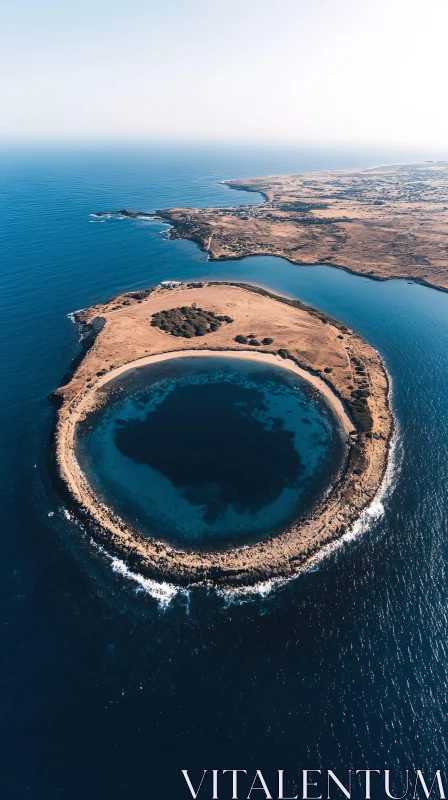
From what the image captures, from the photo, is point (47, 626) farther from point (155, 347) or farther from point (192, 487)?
point (155, 347)

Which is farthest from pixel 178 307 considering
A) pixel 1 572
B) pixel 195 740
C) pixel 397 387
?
pixel 195 740

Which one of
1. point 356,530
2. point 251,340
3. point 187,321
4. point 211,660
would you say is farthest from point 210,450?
point 187,321

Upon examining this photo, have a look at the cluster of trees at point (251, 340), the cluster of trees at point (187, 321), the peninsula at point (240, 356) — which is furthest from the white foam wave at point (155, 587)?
the cluster of trees at point (187, 321)

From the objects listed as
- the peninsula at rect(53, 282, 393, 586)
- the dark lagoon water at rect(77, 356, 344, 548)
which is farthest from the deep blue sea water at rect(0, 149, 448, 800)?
the dark lagoon water at rect(77, 356, 344, 548)

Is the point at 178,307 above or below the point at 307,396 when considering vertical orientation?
above

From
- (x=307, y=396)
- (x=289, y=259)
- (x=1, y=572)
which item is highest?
(x=289, y=259)
